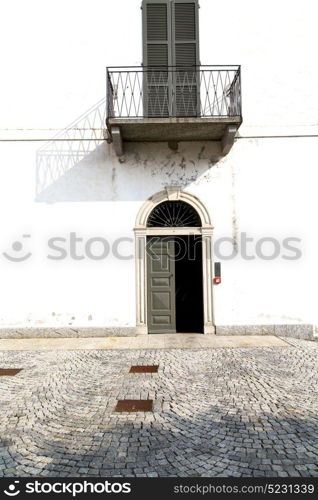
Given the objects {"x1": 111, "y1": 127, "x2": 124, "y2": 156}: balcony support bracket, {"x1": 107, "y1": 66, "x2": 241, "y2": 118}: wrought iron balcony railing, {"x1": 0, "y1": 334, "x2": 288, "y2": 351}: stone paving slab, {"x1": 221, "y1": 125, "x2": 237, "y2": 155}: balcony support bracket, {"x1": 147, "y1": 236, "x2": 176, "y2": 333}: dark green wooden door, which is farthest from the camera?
{"x1": 147, "y1": 236, "x2": 176, "y2": 333}: dark green wooden door

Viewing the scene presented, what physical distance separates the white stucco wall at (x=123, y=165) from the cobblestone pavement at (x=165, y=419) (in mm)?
2086

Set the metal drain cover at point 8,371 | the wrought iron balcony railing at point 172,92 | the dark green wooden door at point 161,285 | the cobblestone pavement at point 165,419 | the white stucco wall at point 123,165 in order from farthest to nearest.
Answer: the dark green wooden door at point 161,285
the wrought iron balcony railing at point 172,92
the white stucco wall at point 123,165
the metal drain cover at point 8,371
the cobblestone pavement at point 165,419

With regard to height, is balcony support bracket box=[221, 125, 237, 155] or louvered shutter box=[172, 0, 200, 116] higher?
louvered shutter box=[172, 0, 200, 116]

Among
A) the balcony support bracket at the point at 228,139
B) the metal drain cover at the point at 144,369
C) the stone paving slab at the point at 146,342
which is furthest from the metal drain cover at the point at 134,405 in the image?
the balcony support bracket at the point at 228,139

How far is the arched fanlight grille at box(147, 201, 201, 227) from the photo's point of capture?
25.7ft

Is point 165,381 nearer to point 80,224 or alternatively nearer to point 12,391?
point 12,391

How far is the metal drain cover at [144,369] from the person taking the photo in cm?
502

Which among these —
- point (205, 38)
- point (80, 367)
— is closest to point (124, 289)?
point (80, 367)

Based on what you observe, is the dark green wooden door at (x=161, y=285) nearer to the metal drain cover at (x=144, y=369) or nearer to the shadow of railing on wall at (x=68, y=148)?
the metal drain cover at (x=144, y=369)

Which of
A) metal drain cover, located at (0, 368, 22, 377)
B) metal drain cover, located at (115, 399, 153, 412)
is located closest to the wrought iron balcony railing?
metal drain cover, located at (0, 368, 22, 377)

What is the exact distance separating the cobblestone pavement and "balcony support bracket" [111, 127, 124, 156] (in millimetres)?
4564

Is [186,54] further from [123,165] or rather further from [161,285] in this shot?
[161,285]

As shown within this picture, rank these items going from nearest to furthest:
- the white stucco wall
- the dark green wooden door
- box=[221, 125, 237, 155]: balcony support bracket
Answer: box=[221, 125, 237, 155]: balcony support bracket, the white stucco wall, the dark green wooden door

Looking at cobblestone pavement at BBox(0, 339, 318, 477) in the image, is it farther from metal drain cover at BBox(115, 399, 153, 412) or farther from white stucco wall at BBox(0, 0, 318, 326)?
white stucco wall at BBox(0, 0, 318, 326)
